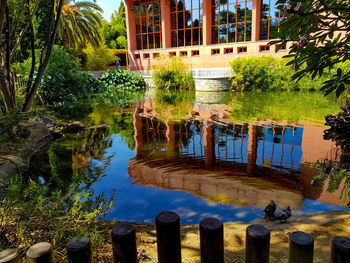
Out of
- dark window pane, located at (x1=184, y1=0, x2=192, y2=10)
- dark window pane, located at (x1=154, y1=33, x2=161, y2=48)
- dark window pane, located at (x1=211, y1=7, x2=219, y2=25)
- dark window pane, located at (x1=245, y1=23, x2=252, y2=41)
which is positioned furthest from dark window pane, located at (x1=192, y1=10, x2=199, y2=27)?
dark window pane, located at (x1=245, y1=23, x2=252, y2=41)

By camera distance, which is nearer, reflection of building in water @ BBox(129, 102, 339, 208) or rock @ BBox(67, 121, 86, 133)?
reflection of building in water @ BBox(129, 102, 339, 208)

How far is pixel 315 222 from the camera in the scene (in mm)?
3250

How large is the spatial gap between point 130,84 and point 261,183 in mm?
20783

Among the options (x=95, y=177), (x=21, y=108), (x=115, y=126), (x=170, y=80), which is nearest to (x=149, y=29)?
(x=170, y=80)

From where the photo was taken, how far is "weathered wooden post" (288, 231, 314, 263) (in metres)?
1.35

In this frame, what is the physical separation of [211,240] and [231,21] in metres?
25.2

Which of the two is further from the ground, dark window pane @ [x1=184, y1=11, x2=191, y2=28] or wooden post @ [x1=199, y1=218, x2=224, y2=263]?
dark window pane @ [x1=184, y1=11, x2=191, y2=28]

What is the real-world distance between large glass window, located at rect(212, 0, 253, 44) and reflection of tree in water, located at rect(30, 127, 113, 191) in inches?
775

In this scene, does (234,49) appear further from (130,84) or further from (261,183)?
(261,183)

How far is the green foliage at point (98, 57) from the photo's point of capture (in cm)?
3162

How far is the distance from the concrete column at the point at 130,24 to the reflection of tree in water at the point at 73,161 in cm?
2168

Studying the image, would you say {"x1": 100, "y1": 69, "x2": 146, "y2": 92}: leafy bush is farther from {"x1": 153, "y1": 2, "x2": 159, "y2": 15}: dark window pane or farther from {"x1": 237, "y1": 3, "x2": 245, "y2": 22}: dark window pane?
{"x1": 237, "y1": 3, "x2": 245, "y2": 22}: dark window pane

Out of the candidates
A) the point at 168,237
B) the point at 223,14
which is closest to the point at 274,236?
the point at 168,237

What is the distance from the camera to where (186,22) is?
2597 centimetres
